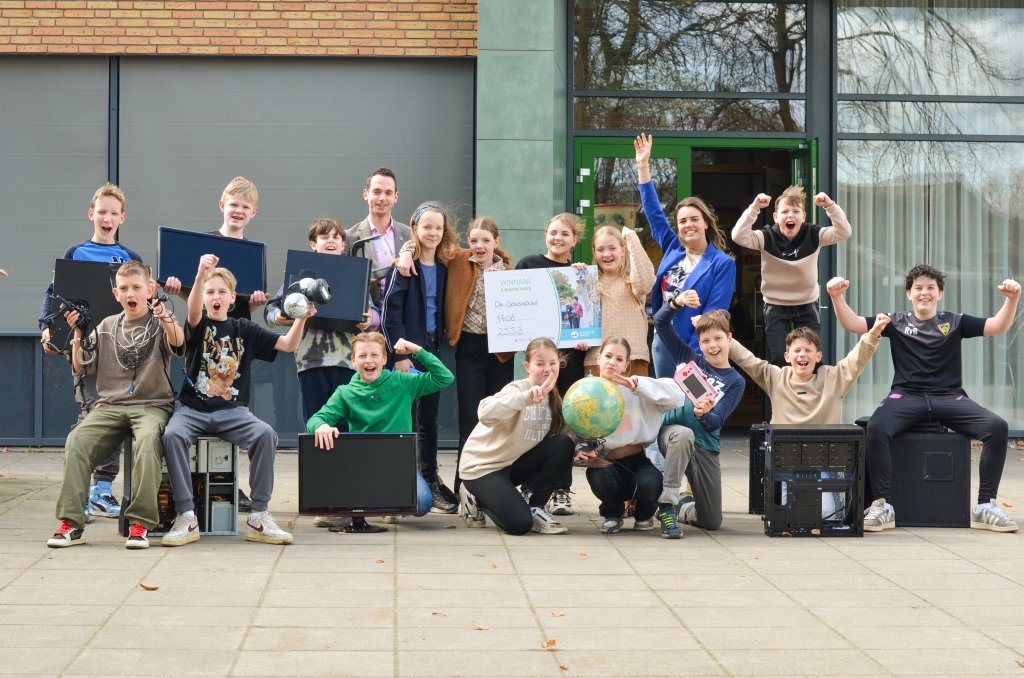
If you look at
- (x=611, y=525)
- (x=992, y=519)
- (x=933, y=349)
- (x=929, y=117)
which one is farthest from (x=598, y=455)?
(x=929, y=117)

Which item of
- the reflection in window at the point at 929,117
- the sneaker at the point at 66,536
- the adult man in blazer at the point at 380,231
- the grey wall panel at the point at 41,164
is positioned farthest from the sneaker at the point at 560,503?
the reflection in window at the point at 929,117

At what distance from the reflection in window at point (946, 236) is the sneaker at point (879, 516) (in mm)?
5283

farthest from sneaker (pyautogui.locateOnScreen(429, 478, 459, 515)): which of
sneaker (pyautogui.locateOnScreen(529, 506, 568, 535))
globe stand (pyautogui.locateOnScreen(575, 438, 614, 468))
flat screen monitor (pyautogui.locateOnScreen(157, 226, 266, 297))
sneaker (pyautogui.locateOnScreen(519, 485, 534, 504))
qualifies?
flat screen monitor (pyautogui.locateOnScreen(157, 226, 266, 297))

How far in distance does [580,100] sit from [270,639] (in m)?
8.81

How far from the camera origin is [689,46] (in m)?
13.1

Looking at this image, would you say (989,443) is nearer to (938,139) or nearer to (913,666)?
(913,666)

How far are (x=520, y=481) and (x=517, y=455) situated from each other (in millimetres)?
249

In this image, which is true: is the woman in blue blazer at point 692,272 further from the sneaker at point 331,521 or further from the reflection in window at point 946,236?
the reflection in window at point 946,236

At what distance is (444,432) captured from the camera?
41.3 feet

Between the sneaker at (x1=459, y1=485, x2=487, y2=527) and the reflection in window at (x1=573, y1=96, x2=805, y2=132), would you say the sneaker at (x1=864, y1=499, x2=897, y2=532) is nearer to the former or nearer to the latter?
the sneaker at (x1=459, y1=485, x2=487, y2=527)

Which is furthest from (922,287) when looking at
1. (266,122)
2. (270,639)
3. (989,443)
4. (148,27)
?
(148,27)

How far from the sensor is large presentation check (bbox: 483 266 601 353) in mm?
8344

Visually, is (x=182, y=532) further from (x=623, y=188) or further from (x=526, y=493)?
(x=623, y=188)

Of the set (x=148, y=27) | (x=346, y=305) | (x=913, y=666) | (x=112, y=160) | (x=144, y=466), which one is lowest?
(x=913, y=666)
